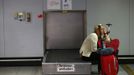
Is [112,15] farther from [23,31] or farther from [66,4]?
[23,31]

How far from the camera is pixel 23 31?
9.38 m

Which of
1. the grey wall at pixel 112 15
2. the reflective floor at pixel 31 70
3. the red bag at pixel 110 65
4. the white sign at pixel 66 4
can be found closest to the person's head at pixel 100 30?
the red bag at pixel 110 65

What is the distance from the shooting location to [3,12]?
925 centimetres

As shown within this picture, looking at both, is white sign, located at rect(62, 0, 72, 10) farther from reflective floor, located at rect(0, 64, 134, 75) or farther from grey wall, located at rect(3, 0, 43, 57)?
reflective floor, located at rect(0, 64, 134, 75)

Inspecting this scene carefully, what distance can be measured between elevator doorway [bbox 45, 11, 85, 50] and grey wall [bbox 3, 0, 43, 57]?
0.45 m

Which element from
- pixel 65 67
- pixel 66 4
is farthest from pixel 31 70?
pixel 66 4

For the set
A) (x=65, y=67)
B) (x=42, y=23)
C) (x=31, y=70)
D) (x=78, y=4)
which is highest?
(x=78, y=4)

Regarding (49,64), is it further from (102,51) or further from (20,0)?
(20,0)

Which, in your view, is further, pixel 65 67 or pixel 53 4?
pixel 53 4

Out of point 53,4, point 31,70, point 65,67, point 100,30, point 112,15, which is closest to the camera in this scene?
point 65,67

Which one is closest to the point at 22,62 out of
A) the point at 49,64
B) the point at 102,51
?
the point at 49,64

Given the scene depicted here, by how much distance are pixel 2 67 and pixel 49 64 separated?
2.64m

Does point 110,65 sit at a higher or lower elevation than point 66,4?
lower

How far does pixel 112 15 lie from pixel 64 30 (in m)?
1.56
